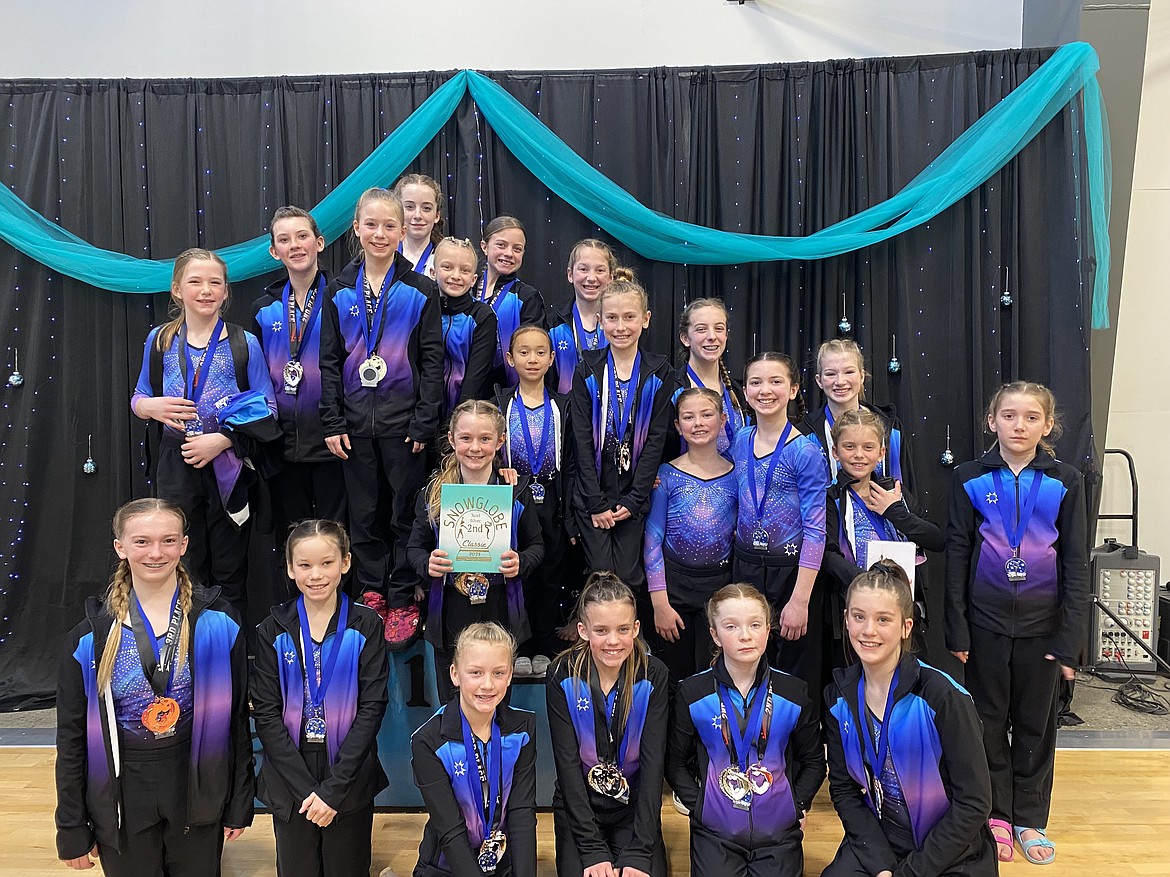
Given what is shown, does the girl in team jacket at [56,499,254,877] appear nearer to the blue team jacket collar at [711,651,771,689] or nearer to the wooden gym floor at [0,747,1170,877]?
the wooden gym floor at [0,747,1170,877]

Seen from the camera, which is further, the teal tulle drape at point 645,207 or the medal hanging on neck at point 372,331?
the teal tulle drape at point 645,207

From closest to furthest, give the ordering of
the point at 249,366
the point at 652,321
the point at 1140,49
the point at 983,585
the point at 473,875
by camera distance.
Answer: the point at 473,875
the point at 983,585
the point at 249,366
the point at 1140,49
the point at 652,321

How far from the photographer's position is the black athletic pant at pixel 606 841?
96.7 inches

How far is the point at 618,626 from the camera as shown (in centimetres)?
252

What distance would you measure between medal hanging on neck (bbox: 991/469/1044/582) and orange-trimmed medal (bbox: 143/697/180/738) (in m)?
2.52

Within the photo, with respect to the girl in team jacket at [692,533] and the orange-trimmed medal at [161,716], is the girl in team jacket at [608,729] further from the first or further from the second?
the orange-trimmed medal at [161,716]

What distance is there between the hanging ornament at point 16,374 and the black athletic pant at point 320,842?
2742 millimetres

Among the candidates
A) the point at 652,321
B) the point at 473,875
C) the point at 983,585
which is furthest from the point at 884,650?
the point at 652,321

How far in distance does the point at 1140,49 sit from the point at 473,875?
13.6ft

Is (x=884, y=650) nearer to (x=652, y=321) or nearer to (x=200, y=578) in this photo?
(x=652, y=321)

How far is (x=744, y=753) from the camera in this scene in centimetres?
250

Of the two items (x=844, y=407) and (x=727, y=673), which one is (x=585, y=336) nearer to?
(x=844, y=407)

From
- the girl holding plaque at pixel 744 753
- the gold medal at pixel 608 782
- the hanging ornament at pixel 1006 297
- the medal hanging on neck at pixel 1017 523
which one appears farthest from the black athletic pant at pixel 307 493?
the hanging ornament at pixel 1006 297

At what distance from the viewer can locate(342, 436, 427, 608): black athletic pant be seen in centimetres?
326
